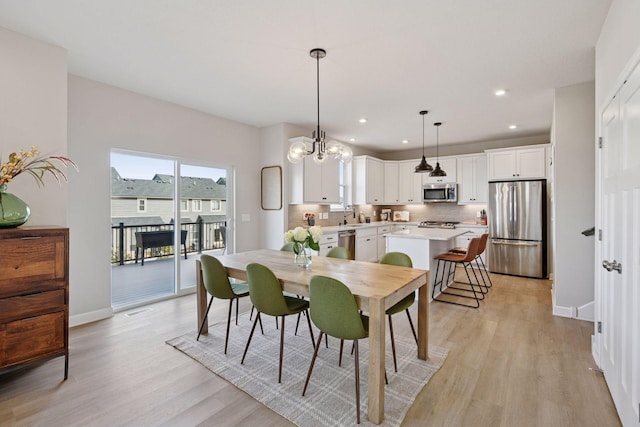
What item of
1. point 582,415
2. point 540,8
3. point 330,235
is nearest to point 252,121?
point 330,235

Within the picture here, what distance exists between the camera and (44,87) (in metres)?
2.71

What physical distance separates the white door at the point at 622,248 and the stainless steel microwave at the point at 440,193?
4.38 metres

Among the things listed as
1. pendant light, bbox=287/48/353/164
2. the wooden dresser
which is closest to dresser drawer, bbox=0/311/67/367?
the wooden dresser

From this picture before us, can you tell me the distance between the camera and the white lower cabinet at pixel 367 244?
6164mm

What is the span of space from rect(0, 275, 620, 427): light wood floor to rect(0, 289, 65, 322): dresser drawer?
0.55 metres

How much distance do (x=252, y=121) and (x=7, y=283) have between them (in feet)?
12.2

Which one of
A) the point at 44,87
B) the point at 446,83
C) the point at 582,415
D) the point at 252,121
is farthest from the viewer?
the point at 252,121

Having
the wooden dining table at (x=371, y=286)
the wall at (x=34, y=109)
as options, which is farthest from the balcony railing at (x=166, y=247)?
the wooden dining table at (x=371, y=286)

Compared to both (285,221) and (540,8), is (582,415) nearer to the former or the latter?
(540,8)

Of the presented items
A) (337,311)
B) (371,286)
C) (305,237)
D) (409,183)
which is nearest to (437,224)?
(409,183)

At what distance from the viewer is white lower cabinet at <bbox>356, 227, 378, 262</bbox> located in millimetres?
6164

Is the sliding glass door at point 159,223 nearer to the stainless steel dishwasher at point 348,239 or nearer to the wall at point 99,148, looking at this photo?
the wall at point 99,148

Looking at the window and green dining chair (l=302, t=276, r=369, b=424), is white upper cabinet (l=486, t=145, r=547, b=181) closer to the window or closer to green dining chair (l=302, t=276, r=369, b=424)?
the window

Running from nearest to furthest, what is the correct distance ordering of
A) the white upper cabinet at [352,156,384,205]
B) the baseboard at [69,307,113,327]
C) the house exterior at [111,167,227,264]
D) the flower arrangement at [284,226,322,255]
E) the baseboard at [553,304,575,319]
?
the flower arrangement at [284,226,322,255] → the baseboard at [69,307,113,327] → the baseboard at [553,304,575,319] → the house exterior at [111,167,227,264] → the white upper cabinet at [352,156,384,205]
